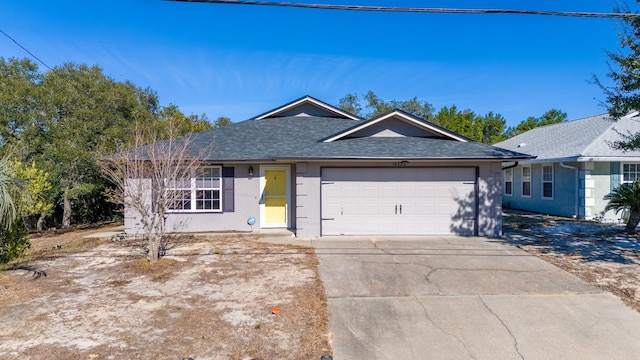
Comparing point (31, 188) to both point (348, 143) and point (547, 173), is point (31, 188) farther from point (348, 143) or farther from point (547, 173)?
point (547, 173)

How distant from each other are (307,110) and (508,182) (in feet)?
39.8

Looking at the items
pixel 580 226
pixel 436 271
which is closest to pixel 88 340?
pixel 436 271

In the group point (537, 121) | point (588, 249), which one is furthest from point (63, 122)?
point (537, 121)

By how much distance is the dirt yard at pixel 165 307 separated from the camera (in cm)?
406

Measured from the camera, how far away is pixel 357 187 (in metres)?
10.9

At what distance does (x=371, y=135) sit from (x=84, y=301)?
30.7ft

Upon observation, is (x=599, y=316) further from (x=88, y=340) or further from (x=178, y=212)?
(x=178, y=212)

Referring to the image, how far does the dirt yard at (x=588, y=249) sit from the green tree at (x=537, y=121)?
3552 centimetres

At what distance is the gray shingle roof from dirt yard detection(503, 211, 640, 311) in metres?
2.65

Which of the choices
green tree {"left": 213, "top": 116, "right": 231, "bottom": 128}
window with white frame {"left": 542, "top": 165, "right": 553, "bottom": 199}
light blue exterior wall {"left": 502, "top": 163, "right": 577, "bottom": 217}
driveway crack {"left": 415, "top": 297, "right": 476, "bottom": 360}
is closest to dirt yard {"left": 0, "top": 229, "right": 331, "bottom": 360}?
driveway crack {"left": 415, "top": 297, "right": 476, "bottom": 360}

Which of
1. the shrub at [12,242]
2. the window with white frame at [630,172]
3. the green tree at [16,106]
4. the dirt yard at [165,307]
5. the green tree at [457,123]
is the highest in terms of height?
the green tree at [457,123]

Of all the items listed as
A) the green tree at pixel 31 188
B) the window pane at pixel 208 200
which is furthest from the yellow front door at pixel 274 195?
the green tree at pixel 31 188

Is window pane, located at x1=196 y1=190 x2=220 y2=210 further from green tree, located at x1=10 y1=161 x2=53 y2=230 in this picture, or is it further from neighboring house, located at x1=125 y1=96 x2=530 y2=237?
green tree, located at x1=10 y1=161 x2=53 y2=230

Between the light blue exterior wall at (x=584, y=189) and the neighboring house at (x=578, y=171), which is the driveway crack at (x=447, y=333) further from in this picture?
the light blue exterior wall at (x=584, y=189)
